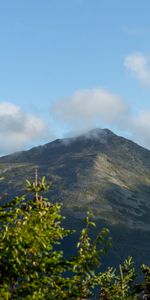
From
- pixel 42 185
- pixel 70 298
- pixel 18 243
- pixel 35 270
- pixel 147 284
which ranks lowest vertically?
pixel 147 284

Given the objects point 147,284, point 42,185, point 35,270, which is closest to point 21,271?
point 35,270

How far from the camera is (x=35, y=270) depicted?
20578 millimetres

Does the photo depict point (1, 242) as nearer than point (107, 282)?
Yes

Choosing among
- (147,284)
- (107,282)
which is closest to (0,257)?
(107,282)

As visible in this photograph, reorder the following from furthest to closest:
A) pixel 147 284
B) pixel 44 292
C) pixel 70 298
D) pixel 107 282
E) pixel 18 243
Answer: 1. pixel 147 284
2. pixel 107 282
3. pixel 70 298
4. pixel 44 292
5. pixel 18 243

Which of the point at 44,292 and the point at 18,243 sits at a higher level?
the point at 18,243

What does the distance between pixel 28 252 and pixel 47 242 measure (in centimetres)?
109

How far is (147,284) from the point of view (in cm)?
4353

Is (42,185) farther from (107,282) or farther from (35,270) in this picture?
(107,282)

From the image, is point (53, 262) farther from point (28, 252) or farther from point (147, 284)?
point (147, 284)

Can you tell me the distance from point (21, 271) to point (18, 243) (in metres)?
1.67

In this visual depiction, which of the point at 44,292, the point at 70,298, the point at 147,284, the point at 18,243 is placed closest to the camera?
the point at 18,243

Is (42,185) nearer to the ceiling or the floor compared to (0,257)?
nearer to the ceiling

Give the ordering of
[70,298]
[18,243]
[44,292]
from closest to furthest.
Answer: [18,243] → [44,292] → [70,298]
